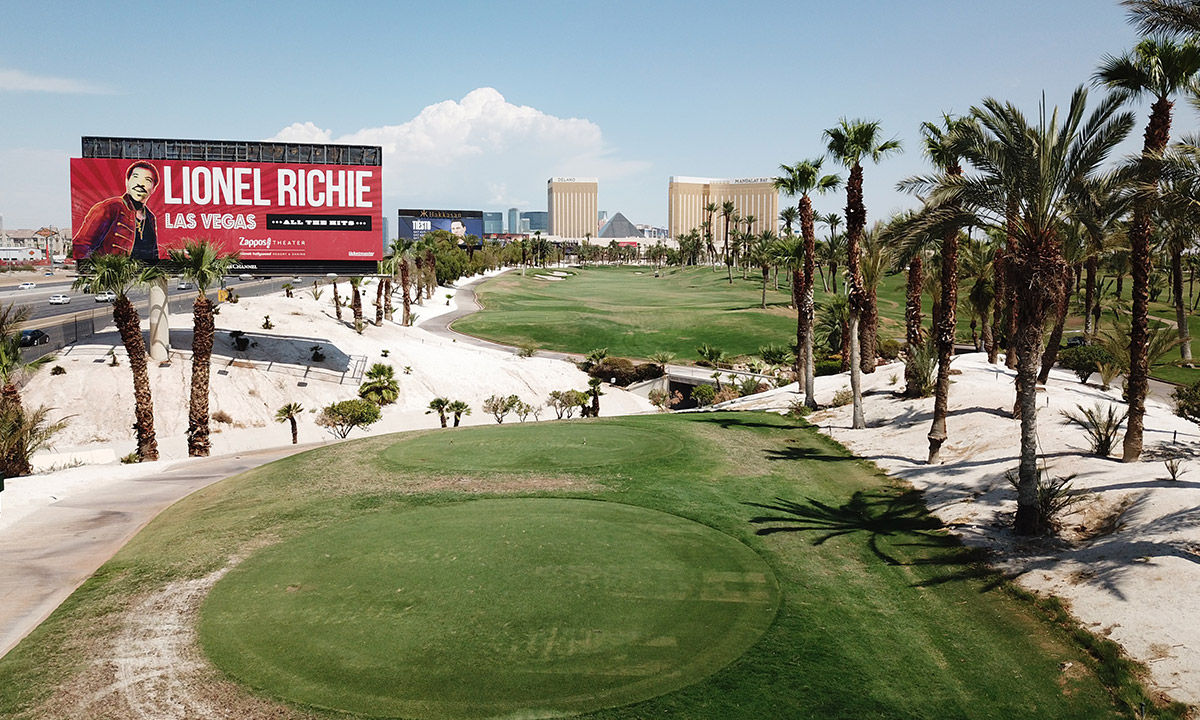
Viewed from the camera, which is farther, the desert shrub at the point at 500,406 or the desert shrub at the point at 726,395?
the desert shrub at the point at 726,395

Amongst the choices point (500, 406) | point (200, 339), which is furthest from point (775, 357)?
point (200, 339)

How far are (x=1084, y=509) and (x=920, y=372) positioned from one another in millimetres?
15376

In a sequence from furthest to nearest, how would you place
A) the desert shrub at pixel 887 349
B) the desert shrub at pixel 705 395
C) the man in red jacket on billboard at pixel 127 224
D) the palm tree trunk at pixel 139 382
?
the desert shrub at pixel 887 349
the desert shrub at pixel 705 395
the man in red jacket on billboard at pixel 127 224
the palm tree trunk at pixel 139 382

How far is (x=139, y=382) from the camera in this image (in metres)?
33.7

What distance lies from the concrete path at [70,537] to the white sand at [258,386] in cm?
131

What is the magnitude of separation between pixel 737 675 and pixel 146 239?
4966 cm

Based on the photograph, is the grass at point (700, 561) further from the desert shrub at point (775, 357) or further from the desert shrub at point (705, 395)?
the desert shrub at point (775, 357)

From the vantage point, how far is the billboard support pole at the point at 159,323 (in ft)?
153

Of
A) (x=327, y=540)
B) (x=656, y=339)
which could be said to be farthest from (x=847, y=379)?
(x=656, y=339)

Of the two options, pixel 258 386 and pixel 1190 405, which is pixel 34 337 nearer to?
pixel 258 386

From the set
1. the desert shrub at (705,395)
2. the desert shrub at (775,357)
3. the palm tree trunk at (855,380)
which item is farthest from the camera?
the desert shrub at (775,357)

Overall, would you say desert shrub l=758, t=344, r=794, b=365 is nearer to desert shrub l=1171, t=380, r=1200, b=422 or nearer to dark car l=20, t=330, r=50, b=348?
desert shrub l=1171, t=380, r=1200, b=422

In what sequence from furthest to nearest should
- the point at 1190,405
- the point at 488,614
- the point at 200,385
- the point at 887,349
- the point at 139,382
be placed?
the point at 887,349 < the point at 200,385 < the point at 139,382 < the point at 1190,405 < the point at 488,614

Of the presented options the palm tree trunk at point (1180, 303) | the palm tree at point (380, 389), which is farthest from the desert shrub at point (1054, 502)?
the palm tree at point (380, 389)
